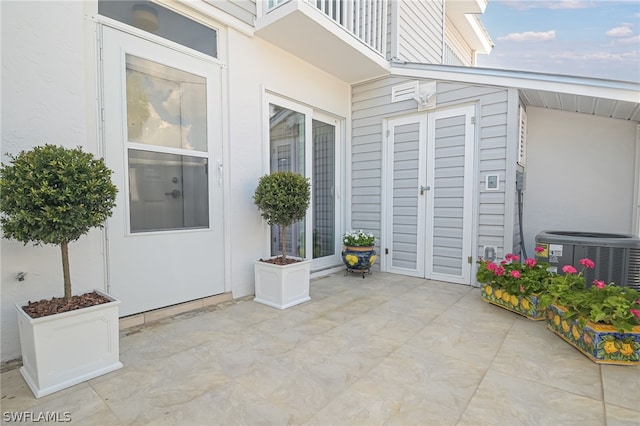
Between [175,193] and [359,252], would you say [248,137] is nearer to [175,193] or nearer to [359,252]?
[175,193]

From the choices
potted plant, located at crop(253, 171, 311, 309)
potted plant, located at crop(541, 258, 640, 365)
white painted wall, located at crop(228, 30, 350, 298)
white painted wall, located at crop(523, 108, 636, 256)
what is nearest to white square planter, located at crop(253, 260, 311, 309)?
potted plant, located at crop(253, 171, 311, 309)

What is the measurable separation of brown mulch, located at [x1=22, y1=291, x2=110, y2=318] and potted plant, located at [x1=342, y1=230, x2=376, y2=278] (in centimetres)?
276

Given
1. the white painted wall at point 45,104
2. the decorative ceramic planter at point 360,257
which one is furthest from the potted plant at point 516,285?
the white painted wall at point 45,104

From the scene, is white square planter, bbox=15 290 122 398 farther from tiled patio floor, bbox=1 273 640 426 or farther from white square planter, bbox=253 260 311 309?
white square planter, bbox=253 260 311 309

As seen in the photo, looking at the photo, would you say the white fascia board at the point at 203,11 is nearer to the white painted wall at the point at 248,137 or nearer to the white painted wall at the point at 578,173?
the white painted wall at the point at 248,137

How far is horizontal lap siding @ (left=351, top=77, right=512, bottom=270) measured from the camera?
339 cm

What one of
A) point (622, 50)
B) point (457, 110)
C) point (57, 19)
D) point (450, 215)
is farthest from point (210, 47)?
point (622, 50)

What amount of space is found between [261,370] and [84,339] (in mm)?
1004

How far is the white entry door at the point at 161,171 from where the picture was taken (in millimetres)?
2336

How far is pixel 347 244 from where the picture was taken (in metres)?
4.11

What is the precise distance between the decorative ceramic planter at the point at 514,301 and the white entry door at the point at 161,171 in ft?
8.62

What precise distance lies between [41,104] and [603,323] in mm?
3824

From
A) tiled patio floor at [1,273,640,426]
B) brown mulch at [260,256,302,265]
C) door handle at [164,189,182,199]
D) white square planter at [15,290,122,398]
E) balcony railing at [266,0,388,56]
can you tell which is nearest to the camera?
tiled patio floor at [1,273,640,426]

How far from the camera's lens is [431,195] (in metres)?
3.89
